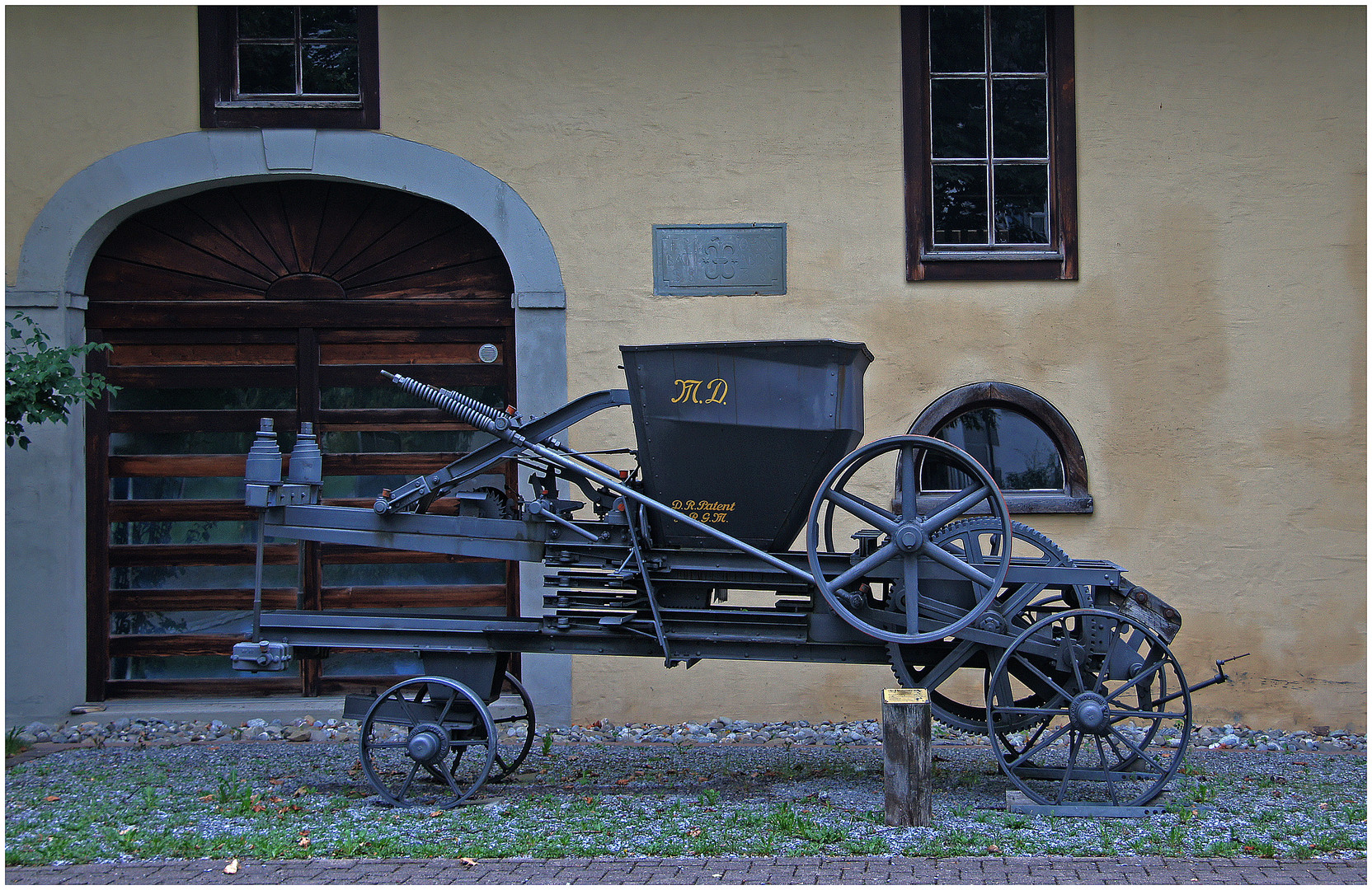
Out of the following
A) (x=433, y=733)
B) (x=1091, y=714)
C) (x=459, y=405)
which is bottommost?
(x=433, y=733)

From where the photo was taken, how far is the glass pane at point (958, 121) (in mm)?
7574

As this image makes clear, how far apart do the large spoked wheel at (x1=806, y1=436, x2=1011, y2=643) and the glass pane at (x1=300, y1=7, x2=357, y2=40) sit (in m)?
4.97

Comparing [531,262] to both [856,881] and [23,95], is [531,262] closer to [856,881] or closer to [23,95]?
[23,95]

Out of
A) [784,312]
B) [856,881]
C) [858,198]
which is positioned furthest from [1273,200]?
[856,881]

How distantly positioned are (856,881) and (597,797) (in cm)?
169

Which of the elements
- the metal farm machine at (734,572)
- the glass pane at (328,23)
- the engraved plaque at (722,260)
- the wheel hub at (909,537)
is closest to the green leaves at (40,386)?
the metal farm machine at (734,572)

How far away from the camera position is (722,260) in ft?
24.2

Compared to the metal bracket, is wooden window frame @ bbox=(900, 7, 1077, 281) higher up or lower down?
higher up

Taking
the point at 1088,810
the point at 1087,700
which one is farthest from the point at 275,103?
the point at 1088,810

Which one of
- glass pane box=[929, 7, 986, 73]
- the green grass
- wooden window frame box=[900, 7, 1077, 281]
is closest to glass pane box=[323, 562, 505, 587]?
the green grass

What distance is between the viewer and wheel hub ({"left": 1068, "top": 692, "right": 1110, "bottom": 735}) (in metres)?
5.07

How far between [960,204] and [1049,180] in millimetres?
635

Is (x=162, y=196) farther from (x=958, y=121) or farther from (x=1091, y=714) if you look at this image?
(x=1091, y=714)

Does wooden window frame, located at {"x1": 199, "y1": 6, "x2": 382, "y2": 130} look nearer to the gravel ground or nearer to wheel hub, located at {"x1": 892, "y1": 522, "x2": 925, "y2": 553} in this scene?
the gravel ground
